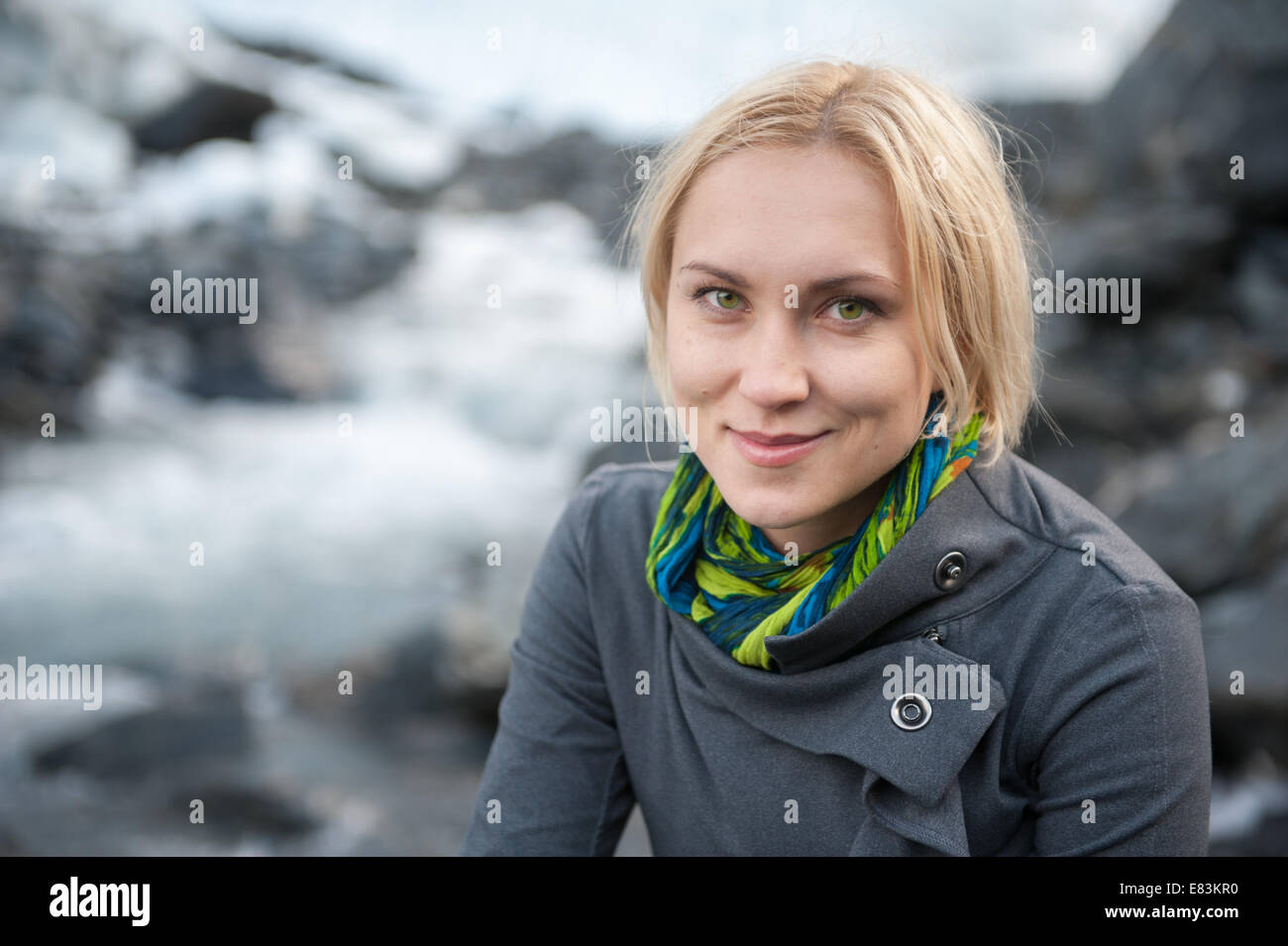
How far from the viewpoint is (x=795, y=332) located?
1.08 m

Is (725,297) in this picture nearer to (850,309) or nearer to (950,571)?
(850,309)

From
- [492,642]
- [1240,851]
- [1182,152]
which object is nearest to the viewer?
[1240,851]

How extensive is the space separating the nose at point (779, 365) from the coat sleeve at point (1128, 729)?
0.35 m

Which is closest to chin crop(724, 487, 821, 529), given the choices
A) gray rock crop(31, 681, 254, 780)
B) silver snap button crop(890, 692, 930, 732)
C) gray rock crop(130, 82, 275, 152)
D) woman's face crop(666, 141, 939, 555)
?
woman's face crop(666, 141, 939, 555)

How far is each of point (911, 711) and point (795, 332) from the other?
39 cm

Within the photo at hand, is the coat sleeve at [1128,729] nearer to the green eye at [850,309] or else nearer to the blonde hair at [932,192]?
the blonde hair at [932,192]

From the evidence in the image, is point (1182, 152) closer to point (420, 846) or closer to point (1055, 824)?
point (420, 846)

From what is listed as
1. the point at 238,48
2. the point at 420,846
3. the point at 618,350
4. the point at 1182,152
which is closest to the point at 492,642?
the point at 420,846

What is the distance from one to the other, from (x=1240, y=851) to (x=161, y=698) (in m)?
3.80

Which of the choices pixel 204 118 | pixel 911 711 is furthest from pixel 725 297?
pixel 204 118

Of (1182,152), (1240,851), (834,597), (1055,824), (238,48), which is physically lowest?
(1240,851)

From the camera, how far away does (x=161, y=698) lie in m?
4.43

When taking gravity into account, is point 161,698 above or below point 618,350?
below

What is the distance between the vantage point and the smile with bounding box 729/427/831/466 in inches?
43.5
